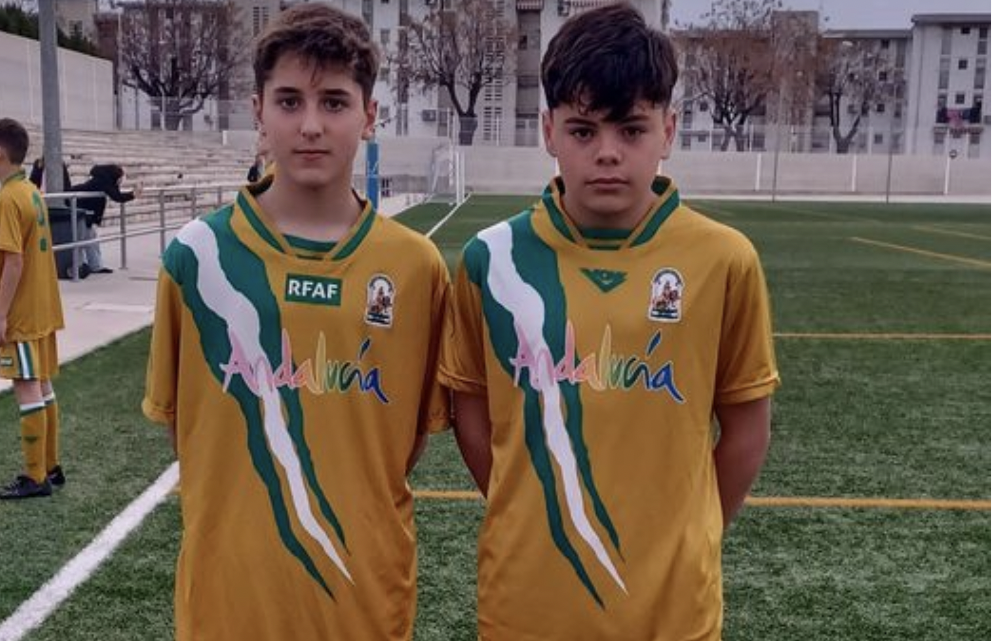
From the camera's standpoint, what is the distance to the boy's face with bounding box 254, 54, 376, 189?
1994mm

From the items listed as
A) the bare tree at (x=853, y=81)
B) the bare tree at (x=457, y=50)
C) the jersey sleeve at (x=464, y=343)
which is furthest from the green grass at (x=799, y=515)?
the bare tree at (x=853, y=81)

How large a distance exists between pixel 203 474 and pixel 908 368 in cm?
696

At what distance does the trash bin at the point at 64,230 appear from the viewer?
11.9 metres

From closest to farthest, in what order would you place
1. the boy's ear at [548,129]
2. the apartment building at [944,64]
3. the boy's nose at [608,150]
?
the boy's nose at [608,150], the boy's ear at [548,129], the apartment building at [944,64]

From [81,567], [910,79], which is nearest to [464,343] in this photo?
[81,567]

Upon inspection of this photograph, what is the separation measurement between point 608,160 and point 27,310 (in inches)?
139

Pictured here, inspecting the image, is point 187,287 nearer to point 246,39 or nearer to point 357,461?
point 357,461

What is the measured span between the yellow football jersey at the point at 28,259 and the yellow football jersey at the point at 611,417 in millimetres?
3285

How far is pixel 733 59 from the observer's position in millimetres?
63281

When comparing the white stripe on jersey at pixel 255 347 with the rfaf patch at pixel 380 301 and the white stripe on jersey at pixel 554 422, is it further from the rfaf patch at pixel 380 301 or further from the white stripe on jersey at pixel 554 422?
the white stripe on jersey at pixel 554 422

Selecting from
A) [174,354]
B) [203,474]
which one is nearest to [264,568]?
[203,474]

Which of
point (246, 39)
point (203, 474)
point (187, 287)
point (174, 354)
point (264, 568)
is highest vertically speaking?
point (246, 39)

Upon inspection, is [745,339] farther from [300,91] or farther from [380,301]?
[300,91]

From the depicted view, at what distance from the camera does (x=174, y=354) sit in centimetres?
209
